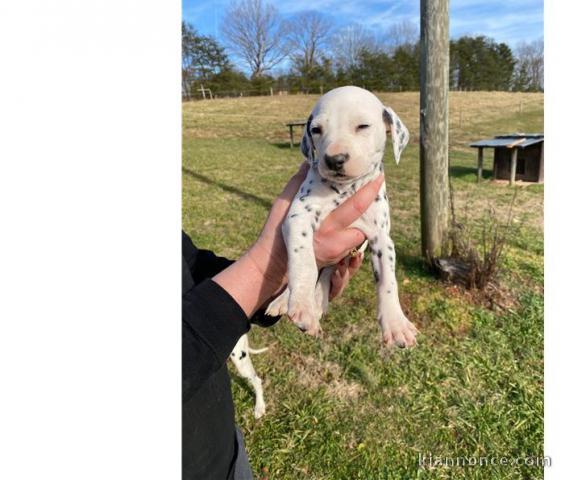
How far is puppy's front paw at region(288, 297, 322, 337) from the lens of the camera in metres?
1.18

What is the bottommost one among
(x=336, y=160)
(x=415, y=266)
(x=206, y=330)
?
(x=415, y=266)

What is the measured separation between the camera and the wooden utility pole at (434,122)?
252 cm

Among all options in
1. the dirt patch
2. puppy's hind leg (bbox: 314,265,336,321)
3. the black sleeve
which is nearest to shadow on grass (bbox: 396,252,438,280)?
the dirt patch

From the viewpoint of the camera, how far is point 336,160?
1094mm

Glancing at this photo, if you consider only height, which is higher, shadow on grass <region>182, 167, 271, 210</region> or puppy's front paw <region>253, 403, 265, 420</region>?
shadow on grass <region>182, 167, 271, 210</region>

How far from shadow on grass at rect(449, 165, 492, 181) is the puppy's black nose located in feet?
21.6

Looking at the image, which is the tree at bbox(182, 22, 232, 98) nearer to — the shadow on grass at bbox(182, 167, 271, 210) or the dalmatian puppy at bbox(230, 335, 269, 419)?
the dalmatian puppy at bbox(230, 335, 269, 419)

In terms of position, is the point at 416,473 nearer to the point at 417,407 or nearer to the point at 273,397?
the point at 417,407

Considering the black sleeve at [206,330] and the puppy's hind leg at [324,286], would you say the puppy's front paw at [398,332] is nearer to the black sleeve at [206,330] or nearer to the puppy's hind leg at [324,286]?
the puppy's hind leg at [324,286]

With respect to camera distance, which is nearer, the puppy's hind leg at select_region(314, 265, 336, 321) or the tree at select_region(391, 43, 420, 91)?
the puppy's hind leg at select_region(314, 265, 336, 321)

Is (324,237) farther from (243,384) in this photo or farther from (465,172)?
(465,172)

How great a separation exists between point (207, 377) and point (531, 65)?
1457 mm
